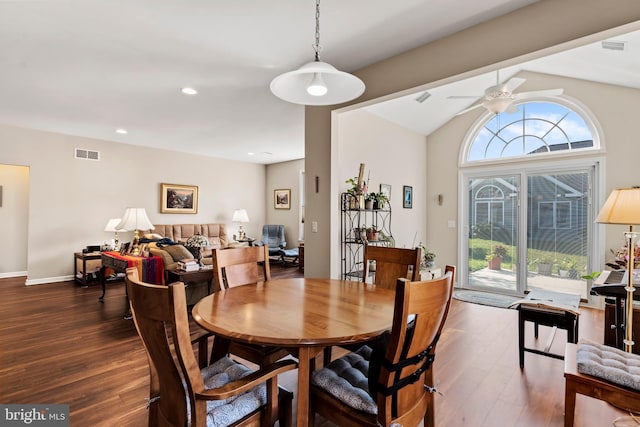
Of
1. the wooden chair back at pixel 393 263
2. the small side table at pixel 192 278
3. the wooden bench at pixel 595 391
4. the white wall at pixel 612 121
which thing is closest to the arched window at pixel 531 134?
the white wall at pixel 612 121

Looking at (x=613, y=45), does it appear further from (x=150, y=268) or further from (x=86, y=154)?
(x=86, y=154)

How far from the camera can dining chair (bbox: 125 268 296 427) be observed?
1.04 meters

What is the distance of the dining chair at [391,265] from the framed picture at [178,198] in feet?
18.7

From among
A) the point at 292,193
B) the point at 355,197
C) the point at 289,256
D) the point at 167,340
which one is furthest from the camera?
the point at 292,193

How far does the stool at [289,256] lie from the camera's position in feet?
23.6

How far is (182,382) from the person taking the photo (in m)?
1.11

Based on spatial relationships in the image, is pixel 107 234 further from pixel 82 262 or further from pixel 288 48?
pixel 288 48

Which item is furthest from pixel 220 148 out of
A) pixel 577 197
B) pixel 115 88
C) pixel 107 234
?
pixel 577 197

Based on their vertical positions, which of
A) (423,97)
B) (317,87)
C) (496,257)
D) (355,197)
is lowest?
(496,257)

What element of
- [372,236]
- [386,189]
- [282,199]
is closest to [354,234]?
[372,236]

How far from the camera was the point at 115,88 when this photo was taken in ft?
11.6

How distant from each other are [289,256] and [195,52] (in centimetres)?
511

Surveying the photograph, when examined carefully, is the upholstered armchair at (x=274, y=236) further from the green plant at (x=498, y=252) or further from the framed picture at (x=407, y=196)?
the green plant at (x=498, y=252)

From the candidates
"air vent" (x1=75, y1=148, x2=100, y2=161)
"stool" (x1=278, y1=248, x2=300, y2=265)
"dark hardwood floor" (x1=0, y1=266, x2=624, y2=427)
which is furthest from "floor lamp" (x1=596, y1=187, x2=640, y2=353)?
"air vent" (x1=75, y1=148, x2=100, y2=161)
